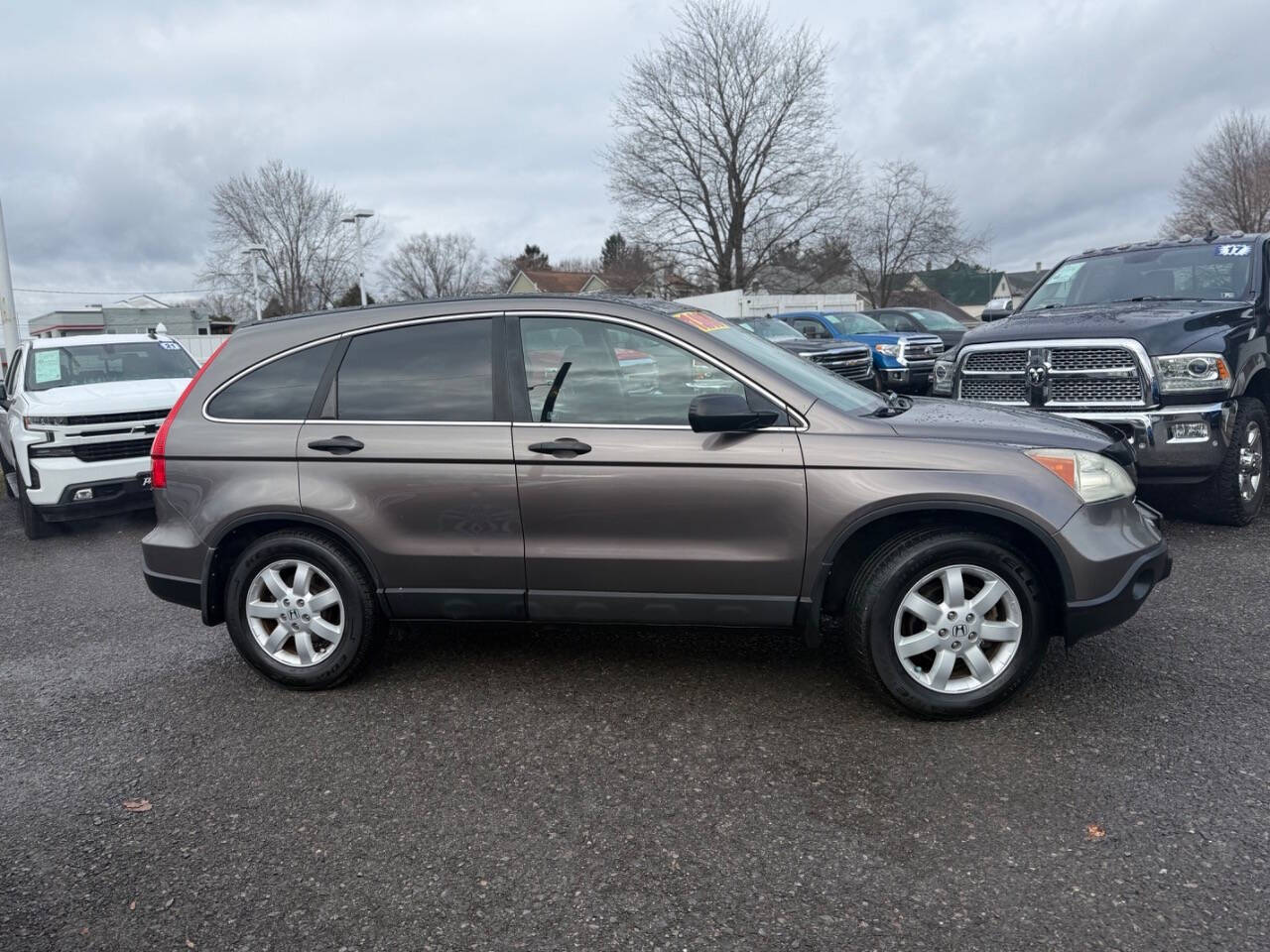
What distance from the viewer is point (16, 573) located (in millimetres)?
7270

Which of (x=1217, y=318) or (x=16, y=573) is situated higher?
(x=1217, y=318)

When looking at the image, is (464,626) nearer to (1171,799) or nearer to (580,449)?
(580,449)

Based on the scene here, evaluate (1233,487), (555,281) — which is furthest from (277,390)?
(555,281)

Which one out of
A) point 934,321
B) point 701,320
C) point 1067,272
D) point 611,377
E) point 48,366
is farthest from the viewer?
point 934,321

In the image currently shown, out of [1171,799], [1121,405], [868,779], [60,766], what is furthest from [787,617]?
[1121,405]

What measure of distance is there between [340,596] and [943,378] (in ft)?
17.8

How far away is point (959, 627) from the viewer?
3641mm

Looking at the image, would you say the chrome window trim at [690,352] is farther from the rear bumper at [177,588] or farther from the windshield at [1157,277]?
the windshield at [1157,277]

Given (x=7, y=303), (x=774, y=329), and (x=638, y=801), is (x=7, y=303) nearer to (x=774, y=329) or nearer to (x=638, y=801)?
(x=774, y=329)

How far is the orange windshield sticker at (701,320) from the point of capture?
13.2 feet

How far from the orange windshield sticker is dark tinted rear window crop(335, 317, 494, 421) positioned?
0.87 m

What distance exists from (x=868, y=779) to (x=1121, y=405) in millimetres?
3973

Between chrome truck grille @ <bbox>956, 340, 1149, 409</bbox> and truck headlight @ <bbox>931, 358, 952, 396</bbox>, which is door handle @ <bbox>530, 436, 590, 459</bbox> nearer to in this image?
chrome truck grille @ <bbox>956, 340, 1149, 409</bbox>

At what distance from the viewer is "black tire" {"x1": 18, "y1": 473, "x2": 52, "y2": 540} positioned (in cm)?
840
